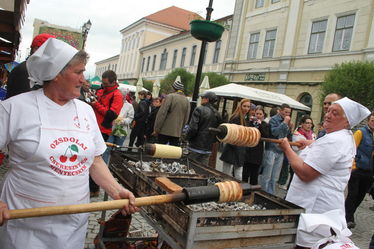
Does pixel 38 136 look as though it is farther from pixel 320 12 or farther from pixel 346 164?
pixel 320 12

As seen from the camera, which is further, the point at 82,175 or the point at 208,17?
the point at 208,17

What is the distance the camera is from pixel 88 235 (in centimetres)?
363

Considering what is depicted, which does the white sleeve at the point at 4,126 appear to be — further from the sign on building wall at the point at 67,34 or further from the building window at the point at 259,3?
the building window at the point at 259,3

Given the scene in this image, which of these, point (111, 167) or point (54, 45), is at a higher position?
point (54, 45)

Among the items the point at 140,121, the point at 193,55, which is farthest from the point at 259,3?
the point at 140,121

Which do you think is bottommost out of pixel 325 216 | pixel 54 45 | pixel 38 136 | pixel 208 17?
pixel 325 216

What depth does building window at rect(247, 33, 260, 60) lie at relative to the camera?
22.0m

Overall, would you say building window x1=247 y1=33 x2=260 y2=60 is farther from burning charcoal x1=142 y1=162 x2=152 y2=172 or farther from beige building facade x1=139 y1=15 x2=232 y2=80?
burning charcoal x1=142 y1=162 x2=152 y2=172

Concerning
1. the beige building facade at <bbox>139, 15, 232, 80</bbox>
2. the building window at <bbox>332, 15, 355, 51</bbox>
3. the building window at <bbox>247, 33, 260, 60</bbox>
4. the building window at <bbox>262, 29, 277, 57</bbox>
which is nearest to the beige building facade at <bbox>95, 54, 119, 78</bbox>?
the beige building facade at <bbox>139, 15, 232, 80</bbox>

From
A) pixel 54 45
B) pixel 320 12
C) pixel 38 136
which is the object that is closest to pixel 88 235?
pixel 38 136

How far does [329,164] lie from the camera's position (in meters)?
2.47

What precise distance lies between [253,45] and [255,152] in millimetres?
17624

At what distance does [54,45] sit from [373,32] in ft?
53.6

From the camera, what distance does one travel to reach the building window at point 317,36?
17.6m
